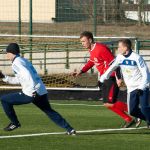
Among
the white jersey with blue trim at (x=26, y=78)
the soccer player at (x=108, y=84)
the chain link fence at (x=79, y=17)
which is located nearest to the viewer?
the white jersey with blue trim at (x=26, y=78)

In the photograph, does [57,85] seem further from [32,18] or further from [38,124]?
[38,124]

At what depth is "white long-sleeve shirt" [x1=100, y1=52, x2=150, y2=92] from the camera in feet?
44.5

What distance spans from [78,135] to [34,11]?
47.5ft

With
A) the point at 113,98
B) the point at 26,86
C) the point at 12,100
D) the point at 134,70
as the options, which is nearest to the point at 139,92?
the point at 134,70

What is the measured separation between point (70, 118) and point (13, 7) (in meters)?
12.4

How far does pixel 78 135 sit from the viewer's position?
538 inches

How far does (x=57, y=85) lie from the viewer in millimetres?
22688

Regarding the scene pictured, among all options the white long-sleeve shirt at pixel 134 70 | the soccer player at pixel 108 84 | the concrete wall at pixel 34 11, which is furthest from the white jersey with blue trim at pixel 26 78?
the concrete wall at pixel 34 11

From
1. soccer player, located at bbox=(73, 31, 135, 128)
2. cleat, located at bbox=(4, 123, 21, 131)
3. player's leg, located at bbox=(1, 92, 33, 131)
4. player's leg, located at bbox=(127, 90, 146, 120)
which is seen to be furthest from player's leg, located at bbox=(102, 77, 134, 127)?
player's leg, located at bbox=(1, 92, 33, 131)

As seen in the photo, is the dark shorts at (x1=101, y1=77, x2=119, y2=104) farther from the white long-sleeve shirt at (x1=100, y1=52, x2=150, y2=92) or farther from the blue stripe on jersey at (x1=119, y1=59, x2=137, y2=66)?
the blue stripe on jersey at (x1=119, y1=59, x2=137, y2=66)

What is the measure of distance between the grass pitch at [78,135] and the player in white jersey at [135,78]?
466 mm

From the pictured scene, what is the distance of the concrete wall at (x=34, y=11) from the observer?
27.8 m

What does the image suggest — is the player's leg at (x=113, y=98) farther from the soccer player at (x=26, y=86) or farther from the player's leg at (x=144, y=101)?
the soccer player at (x=26, y=86)

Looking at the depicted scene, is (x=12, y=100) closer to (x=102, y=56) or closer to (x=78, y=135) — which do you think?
(x=78, y=135)
